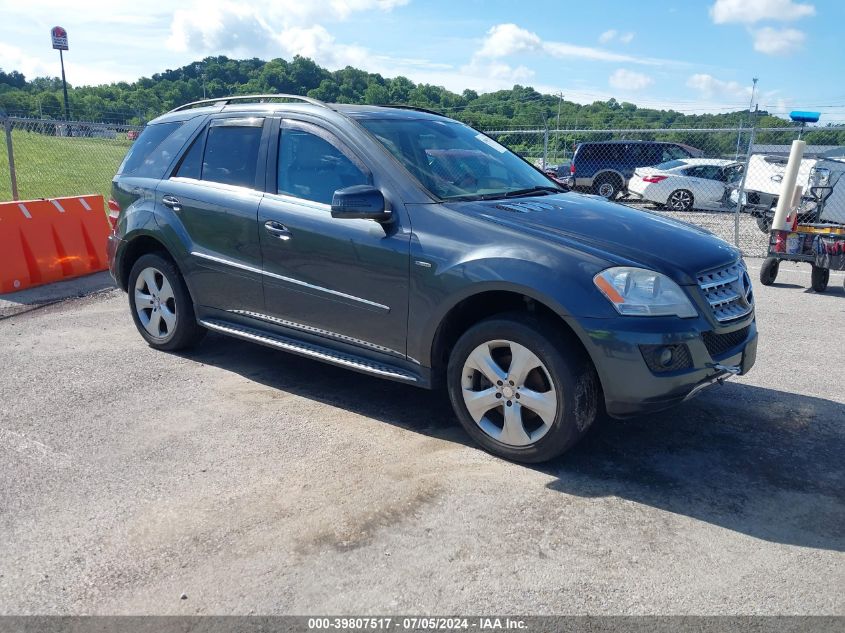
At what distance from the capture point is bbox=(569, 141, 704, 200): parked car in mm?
20734

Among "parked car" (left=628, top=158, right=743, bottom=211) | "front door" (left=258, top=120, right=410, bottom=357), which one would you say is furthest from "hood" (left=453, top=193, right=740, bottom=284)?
"parked car" (left=628, top=158, right=743, bottom=211)

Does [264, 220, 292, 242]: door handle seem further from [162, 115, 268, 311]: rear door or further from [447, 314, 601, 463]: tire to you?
[447, 314, 601, 463]: tire

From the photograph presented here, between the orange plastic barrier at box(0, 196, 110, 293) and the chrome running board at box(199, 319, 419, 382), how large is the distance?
3.76 m

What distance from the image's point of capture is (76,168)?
21.6 metres

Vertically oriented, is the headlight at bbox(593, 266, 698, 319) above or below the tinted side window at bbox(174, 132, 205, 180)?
below

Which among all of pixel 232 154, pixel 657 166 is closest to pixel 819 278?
pixel 232 154

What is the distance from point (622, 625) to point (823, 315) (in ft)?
19.2

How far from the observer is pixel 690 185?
59.3ft

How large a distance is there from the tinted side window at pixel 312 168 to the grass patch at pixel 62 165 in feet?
40.1

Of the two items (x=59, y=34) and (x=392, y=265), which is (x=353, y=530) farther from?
(x=59, y=34)

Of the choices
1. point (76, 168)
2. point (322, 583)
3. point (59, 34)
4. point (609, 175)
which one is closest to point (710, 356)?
point (322, 583)

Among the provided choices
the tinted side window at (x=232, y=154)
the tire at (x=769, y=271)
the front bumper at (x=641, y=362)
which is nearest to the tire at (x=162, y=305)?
the tinted side window at (x=232, y=154)

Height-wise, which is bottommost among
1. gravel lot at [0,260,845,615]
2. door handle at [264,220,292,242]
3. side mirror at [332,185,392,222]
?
gravel lot at [0,260,845,615]

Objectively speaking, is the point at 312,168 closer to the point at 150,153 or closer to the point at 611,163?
the point at 150,153
